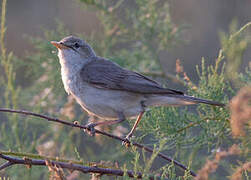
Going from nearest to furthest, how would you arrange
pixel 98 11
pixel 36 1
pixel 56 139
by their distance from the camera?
pixel 56 139, pixel 98 11, pixel 36 1

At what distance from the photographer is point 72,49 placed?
3.89 metres

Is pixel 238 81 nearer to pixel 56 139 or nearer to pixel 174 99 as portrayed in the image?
pixel 174 99

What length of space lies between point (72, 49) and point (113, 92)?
717 mm

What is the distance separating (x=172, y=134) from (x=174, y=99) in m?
0.49

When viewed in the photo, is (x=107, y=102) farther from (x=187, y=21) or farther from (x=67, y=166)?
(x=187, y=21)

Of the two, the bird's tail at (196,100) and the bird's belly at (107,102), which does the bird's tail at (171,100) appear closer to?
the bird's tail at (196,100)

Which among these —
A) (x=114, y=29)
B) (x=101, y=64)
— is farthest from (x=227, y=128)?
(x=114, y=29)

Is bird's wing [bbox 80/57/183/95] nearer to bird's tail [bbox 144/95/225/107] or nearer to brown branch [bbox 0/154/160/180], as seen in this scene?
bird's tail [bbox 144/95/225/107]

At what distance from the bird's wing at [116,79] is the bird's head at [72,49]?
18 cm

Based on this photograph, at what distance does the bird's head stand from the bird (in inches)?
1.4

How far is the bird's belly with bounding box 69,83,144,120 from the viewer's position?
10.9 ft

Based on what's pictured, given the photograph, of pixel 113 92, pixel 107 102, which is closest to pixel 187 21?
pixel 113 92

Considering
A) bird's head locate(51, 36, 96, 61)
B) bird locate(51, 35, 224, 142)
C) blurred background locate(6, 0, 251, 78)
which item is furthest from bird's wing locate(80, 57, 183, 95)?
blurred background locate(6, 0, 251, 78)

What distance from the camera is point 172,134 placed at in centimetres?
270
